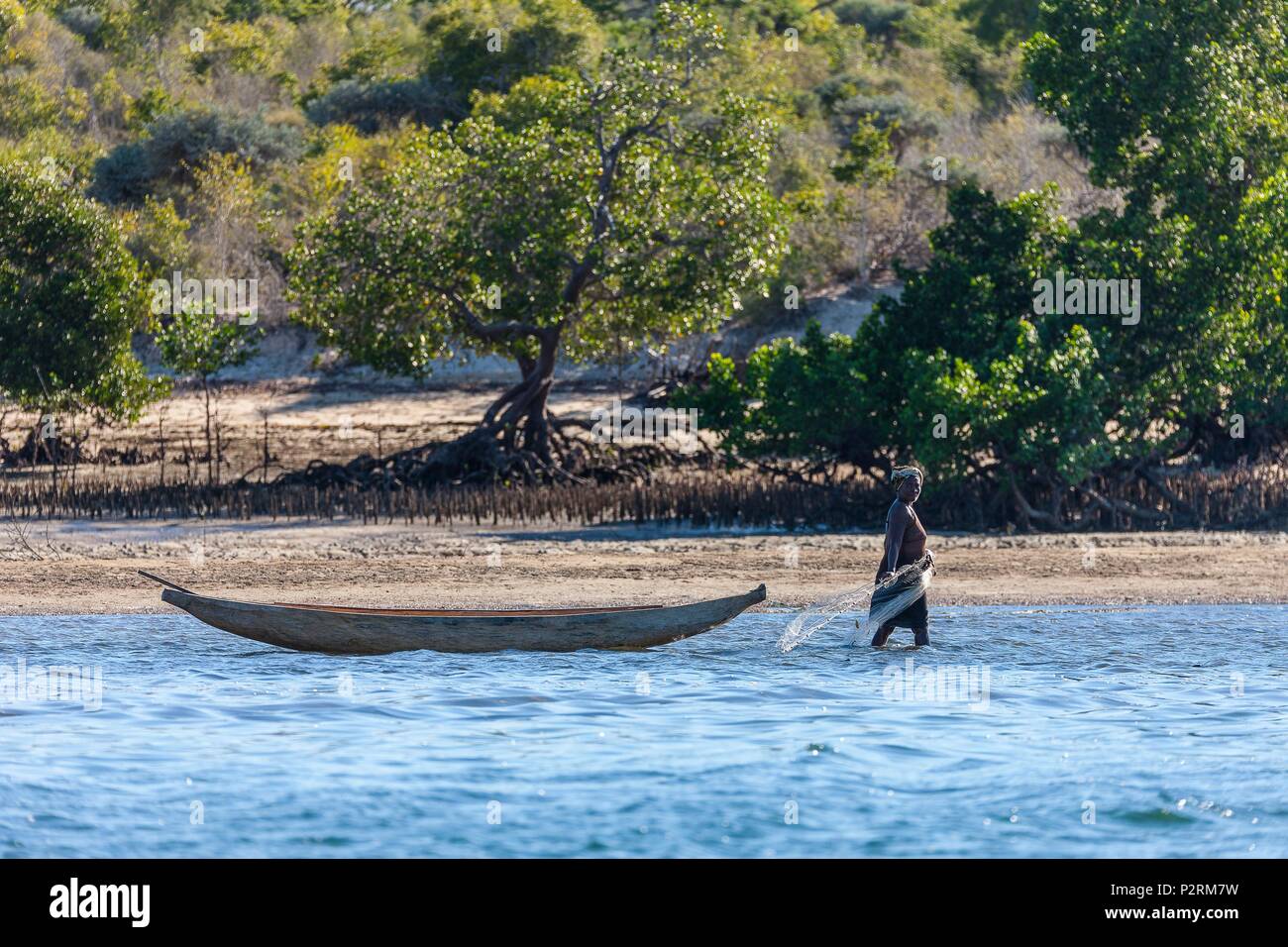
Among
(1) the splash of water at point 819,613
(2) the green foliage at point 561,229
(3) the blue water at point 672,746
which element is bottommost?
(3) the blue water at point 672,746

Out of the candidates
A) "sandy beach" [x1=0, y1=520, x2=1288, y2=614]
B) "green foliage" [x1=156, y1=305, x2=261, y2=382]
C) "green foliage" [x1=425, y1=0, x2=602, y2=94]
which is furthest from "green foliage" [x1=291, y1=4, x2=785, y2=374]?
"green foliage" [x1=425, y1=0, x2=602, y2=94]

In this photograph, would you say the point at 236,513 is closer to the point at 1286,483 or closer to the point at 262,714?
the point at 262,714

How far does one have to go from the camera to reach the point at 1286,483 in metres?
22.3

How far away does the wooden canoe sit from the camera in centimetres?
1417

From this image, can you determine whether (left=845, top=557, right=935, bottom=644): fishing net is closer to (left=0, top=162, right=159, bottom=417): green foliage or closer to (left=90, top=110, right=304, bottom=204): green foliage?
(left=0, top=162, right=159, bottom=417): green foliage

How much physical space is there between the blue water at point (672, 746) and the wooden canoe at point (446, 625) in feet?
1.25

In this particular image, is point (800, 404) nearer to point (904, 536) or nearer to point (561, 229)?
point (561, 229)

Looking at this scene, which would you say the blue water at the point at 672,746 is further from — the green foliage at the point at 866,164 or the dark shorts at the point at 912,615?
the green foliage at the point at 866,164

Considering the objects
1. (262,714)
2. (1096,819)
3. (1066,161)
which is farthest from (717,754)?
(1066,161)

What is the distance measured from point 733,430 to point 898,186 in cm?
2256

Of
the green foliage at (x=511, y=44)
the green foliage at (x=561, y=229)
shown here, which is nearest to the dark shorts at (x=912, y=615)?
the green foliage at (x=561, y=229)

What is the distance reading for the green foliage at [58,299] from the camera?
2544cm

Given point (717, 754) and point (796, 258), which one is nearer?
point (717, 754)
